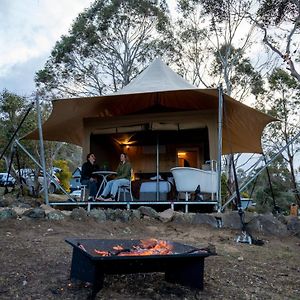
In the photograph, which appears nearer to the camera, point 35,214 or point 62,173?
point 35,214

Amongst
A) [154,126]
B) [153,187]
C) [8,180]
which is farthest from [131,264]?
[8,180]

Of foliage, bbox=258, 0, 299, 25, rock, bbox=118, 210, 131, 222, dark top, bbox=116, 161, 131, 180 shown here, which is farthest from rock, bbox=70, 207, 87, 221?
foliage, bbox=258, 0, 299, 25

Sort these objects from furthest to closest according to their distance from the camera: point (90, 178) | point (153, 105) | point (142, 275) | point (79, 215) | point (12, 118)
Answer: point (12, 118)
point (153, 105)
point (90, 178)
point (79, 215)
point (142, 275)

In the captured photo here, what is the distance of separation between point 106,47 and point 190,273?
15274mm

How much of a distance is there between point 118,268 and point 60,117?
5.30 meters

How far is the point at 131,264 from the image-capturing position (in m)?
2.62

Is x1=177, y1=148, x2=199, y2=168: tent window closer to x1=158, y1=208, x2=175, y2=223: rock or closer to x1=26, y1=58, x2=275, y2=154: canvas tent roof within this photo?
x1=26, y1=58, x2=275, y2=154: canvas tent roof

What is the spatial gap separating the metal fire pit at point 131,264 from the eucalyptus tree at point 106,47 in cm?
1453

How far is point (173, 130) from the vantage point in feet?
26.6

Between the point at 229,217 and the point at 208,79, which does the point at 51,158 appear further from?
the point at 229,217

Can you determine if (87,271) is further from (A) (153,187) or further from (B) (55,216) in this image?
(A) (153,187)

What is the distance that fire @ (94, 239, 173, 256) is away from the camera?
266 cm

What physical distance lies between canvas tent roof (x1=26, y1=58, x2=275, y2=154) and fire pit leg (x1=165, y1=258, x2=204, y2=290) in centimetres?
406

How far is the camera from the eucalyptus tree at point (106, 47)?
1678 cm
